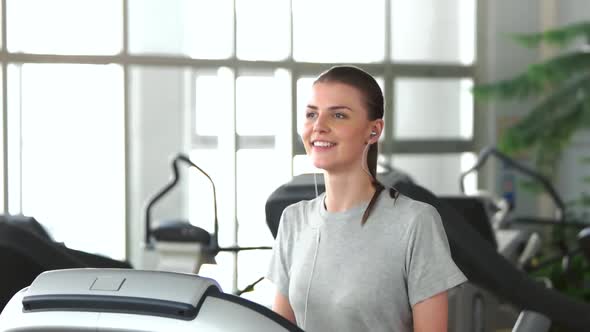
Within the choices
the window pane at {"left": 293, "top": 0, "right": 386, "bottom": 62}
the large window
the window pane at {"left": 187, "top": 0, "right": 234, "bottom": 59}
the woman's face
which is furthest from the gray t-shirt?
the window pane at {"left": 293, "top": 0, "right": 386, "bottom": 62}

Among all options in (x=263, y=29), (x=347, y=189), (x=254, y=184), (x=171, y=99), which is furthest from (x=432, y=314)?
(x=263, y=29)

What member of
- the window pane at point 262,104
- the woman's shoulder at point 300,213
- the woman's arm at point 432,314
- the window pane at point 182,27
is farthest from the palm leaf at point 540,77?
the woman's arm at point 432,314

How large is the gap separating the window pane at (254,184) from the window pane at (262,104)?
188mm

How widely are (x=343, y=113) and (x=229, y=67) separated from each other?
6.17 metres

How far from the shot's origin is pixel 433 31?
8.45 metres

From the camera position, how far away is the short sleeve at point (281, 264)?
1529 mm

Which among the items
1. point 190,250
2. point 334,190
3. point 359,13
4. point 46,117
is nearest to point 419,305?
point 334,190

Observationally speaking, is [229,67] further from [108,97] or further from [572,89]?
[572,89]

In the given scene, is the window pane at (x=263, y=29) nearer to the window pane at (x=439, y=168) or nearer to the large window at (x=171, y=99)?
the large window at (x=171, y=99)

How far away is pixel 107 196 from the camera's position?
7.26 meters

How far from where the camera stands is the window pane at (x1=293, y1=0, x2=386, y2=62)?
782 cm

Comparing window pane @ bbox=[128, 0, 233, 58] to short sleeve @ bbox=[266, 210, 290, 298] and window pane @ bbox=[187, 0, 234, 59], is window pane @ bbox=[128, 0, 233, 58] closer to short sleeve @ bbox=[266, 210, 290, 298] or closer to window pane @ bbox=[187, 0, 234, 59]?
window pane @ bbox=[187, 0, 234, 59]

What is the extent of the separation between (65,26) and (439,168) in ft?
11.3

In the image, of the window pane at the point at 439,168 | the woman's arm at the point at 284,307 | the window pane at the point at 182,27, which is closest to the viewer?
the woman's arm at the point at 284,307
